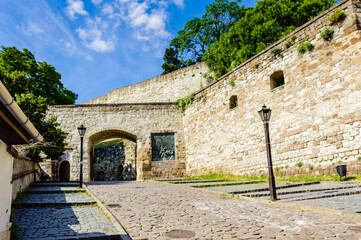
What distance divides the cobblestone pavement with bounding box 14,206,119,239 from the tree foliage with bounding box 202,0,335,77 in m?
16.6

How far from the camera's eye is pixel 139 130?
19.8 metres

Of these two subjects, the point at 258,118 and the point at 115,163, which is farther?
the point at 115,163

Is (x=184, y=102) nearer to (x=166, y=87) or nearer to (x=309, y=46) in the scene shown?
(x=166, y=87)

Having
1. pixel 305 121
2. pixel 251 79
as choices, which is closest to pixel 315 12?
pixel 251 79

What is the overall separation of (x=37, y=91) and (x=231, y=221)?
30.2 metres

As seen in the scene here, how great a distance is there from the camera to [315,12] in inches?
778

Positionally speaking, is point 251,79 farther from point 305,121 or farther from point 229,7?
point 229,7

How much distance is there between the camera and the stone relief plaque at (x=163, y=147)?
19578 mm

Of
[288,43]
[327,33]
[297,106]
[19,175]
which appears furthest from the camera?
[288,43]

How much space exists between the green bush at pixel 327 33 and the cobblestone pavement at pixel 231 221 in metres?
6.70

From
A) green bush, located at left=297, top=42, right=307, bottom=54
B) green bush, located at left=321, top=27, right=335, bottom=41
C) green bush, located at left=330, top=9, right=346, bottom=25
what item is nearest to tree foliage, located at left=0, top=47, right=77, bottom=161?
green bush, located at left=297, top=42, right=307, bottom=54

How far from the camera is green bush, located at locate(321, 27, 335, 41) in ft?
33.3

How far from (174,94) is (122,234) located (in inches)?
922

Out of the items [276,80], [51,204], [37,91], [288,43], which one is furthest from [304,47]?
[37,91]
